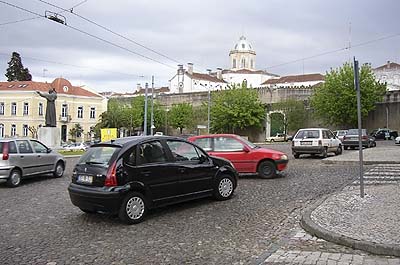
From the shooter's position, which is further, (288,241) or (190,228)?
(190,228)

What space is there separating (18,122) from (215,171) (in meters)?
73.7

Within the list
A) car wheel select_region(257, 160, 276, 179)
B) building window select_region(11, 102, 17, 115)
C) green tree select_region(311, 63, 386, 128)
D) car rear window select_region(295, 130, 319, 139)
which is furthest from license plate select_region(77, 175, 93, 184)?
building window select_region(11, 102, 17, 115)

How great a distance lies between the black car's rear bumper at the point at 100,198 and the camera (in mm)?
8164

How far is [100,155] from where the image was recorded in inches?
347

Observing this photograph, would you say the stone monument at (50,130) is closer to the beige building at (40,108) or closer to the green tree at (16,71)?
the beige building at (40,108)

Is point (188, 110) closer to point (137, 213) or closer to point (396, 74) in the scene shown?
point (396, 74)

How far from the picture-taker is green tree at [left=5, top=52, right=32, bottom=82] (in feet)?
280

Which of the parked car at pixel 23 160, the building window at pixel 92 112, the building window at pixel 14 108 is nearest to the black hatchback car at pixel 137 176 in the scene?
the parked car at pixel 23 160

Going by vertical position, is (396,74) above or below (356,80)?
above

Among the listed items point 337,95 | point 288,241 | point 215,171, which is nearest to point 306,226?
point 288,241

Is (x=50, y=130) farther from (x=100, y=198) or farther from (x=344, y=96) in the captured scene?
(x=344, y=96)

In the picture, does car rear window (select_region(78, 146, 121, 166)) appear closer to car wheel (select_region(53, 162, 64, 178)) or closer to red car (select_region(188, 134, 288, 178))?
red car (select_region(188, 134, 288, 178))

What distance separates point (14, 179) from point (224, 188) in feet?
24.9

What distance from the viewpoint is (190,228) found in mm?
8000
